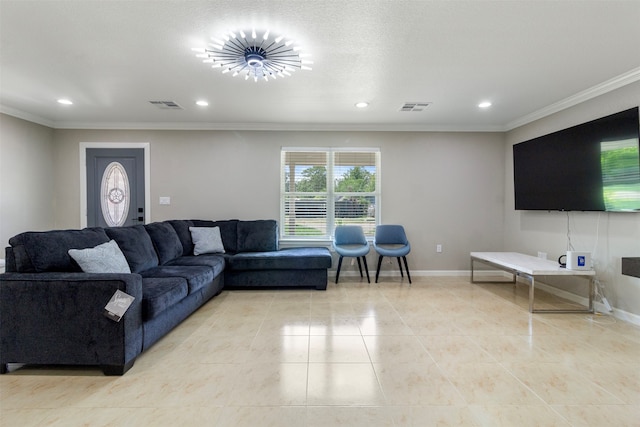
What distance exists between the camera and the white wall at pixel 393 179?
15.8 feet

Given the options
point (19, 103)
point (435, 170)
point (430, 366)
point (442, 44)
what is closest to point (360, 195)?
point (435, 170)

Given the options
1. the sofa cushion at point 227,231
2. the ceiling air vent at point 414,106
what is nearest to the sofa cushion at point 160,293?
the sofa cushion at point 227,231

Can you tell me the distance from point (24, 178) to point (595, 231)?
7.44 m

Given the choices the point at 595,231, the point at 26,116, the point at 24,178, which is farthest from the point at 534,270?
the point at 26,116

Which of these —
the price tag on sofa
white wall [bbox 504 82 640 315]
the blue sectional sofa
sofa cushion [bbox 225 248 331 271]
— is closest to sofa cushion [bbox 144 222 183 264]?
the blue sectional sofa

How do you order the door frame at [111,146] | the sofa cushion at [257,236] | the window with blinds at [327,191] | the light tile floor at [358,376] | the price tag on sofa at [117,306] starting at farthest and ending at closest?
the window with blinds at [327,191] < the door frame at [111,146] < the sofa cushion at [257,236] < the price tag on sofa at [117,306] < the light tile floor at [358,376]

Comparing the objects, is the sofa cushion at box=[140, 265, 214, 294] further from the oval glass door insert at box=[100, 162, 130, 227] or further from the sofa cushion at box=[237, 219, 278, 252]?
the oval glass door insert at box=[100, 162, 130, 227]

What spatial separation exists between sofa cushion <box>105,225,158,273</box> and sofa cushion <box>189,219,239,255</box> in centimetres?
118

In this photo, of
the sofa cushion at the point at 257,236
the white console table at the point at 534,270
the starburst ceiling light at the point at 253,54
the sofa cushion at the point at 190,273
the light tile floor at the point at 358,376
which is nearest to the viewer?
the light tile floor at the point at 358,376

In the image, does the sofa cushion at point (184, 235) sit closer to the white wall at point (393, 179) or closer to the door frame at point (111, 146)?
the white wall at point (393, 179)

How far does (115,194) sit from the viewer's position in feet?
15.6

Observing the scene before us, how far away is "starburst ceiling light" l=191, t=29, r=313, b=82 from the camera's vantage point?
2316mm

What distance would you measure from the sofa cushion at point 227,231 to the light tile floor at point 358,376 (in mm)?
1457

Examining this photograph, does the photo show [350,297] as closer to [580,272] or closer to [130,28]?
[580,272]
